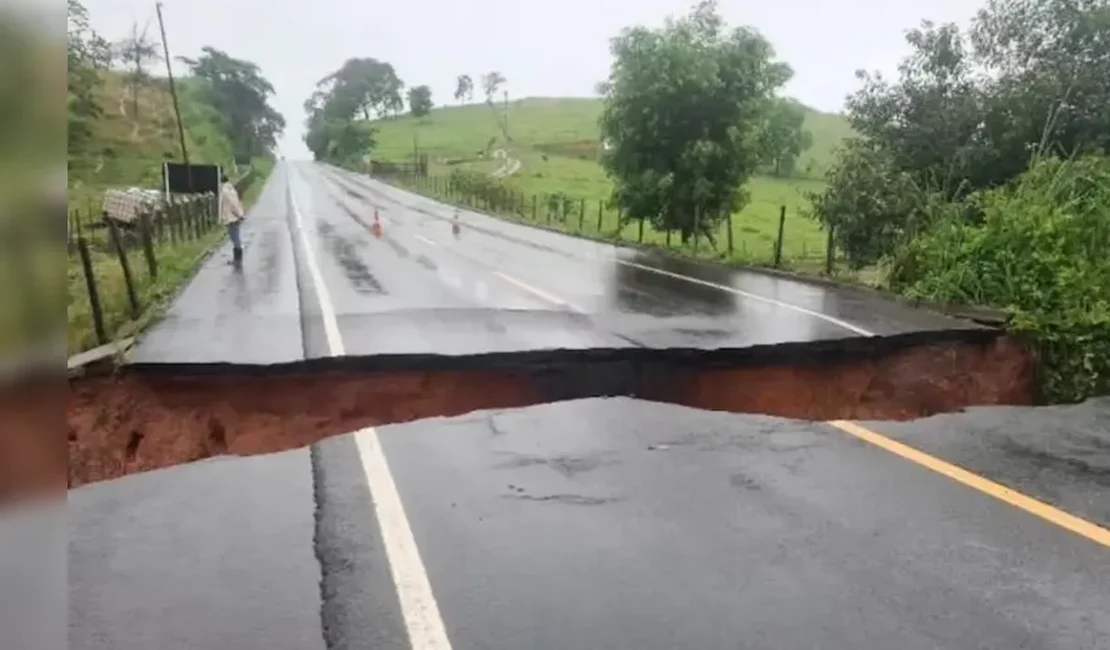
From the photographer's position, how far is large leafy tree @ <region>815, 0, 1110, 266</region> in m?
14.0

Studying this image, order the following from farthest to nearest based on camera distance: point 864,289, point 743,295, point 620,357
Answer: point 864,289 < point 743,295 < point 620,357

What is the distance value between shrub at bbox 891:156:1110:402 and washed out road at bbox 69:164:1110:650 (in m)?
1.98

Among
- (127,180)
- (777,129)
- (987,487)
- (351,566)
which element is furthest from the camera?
(777,129)

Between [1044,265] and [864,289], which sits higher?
[1044,265]

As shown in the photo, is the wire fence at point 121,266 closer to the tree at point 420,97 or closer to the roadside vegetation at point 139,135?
the roadside vegetation at point 139,135

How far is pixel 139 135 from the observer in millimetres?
28734

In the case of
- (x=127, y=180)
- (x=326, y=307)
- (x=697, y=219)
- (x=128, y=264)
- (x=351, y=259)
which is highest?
(x=127, y=180)

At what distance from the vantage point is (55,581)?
1003 millimetres

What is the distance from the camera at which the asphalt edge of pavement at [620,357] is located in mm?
7273

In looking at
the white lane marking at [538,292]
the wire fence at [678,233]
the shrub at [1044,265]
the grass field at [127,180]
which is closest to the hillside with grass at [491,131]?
the wire fence at [678,233]

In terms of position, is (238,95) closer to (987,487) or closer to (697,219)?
(697,219)

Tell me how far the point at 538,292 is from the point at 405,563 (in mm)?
8205

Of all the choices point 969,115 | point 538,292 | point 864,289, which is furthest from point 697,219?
point 538,292

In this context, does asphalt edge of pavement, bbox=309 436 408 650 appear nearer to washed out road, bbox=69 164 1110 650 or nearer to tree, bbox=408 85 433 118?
washed out road, bbox=69 164 1110 650
